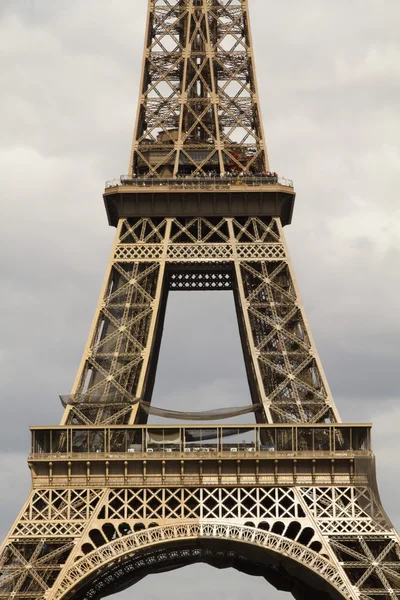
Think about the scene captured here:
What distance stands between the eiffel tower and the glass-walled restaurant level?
0.09 m

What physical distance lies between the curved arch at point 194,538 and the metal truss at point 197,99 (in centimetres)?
2139

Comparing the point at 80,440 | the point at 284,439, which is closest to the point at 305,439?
the point at 284,439

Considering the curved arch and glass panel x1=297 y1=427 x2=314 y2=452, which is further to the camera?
glass panel x1=297 y1=427 x2=314 y2=452

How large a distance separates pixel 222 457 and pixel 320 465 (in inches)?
182

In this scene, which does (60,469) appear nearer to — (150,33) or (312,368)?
(312,368)

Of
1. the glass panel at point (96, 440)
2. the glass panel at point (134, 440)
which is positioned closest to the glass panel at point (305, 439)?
the glass panel at point (134, 440)

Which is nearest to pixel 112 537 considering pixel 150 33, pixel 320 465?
pixel 320 465

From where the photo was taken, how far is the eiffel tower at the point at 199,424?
74875 millimetres

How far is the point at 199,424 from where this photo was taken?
259 feet

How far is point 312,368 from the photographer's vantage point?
81.6 metres

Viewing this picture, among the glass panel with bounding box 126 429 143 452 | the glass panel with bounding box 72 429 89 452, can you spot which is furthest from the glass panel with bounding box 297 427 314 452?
the glass panel with bounding box 72 429 89 452

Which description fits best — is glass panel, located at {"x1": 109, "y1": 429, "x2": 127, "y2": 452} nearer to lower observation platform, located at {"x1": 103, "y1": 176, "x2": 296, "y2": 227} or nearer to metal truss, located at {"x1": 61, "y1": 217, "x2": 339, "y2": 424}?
metal truss, located at {"x1": 61, "y1": 217, "x2": 339, "y2": 424}

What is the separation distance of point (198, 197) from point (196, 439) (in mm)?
14691

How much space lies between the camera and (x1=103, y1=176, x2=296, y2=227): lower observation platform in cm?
8675
